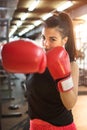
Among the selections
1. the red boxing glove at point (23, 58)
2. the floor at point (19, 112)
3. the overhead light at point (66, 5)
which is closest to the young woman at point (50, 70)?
the red boxing glove at point (23, 58)

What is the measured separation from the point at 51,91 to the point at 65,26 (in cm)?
30

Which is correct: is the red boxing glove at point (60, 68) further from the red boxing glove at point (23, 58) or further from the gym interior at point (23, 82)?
the gym interior at point (23, 82)

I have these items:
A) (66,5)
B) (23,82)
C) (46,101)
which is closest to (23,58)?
(46,101)

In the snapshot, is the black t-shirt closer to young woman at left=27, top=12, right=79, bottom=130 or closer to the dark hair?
young woman at left=27, top=12, right=79, bottom=130

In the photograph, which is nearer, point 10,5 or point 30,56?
point 30,56

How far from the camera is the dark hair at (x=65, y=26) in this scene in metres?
1.20

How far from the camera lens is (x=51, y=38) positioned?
1.16m

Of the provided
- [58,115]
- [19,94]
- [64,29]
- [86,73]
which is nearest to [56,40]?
[64,29]

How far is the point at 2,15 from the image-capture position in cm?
622

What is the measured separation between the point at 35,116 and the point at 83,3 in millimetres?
6904

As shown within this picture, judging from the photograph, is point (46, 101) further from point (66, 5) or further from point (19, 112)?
point (66, 5)

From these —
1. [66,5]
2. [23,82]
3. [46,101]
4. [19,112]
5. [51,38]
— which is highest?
[66,5]

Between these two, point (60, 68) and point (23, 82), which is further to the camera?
point (23, 82)

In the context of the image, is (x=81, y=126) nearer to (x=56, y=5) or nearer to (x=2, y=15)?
(x=2, y=15)
